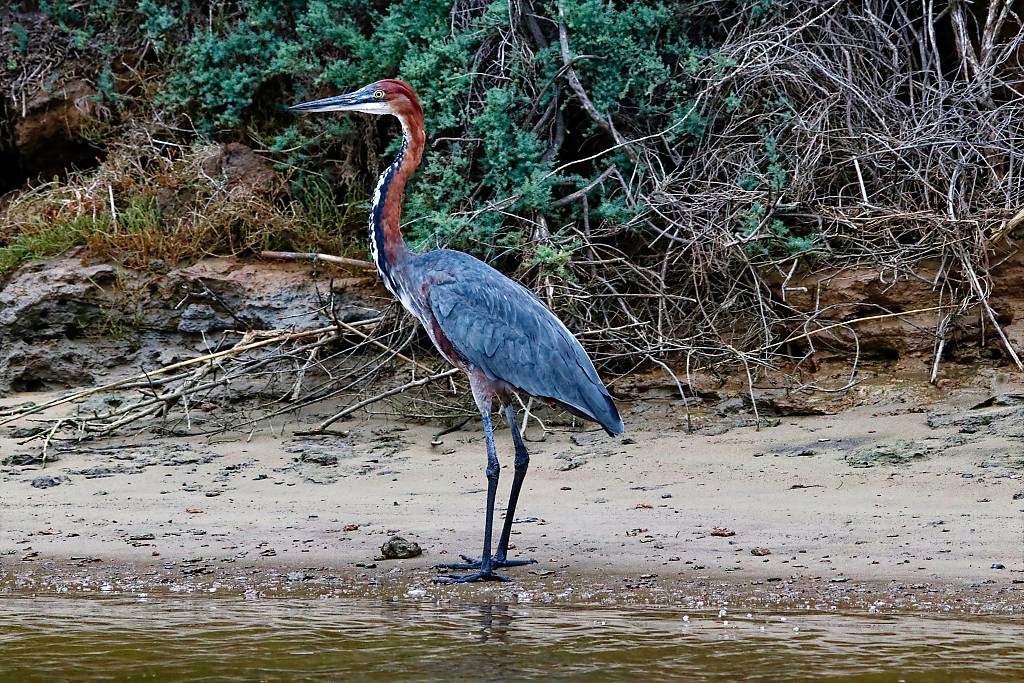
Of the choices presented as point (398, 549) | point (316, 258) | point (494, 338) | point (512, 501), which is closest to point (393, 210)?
point (494, 338)

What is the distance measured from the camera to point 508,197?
7.49m

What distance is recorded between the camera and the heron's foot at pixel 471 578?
4.78 metres

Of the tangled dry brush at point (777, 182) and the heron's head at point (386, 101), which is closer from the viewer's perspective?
the heron's head at point (386, 101)

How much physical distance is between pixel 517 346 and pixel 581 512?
803 millimetres

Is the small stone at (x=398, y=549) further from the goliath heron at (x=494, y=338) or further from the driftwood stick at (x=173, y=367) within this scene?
the driftwood stick at (x=173, y=367)

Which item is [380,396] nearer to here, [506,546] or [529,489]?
[529,489]

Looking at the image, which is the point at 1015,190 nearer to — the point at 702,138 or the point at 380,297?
the point at 702,138

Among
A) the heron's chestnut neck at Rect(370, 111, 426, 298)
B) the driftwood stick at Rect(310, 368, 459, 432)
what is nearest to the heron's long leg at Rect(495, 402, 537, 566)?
the heron's chestnut neck at Rect(370, 111, 426, 298)

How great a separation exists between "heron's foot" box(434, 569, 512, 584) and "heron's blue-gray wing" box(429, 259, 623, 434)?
845 millimetres

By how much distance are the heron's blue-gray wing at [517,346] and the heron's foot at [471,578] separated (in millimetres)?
845

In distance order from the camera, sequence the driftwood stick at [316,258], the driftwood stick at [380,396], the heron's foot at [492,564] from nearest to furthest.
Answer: the heron's foot at [492,564] → the driftwood stick at [380,396] → the driftwood stick at [316,258]

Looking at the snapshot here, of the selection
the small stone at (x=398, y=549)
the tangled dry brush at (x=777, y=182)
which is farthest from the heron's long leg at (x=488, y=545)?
the tangled dry brush at (x=777, y=182)

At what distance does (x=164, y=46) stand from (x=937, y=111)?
530 centimetres

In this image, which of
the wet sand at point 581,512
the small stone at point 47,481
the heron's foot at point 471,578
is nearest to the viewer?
the wet sand at point 581,512
